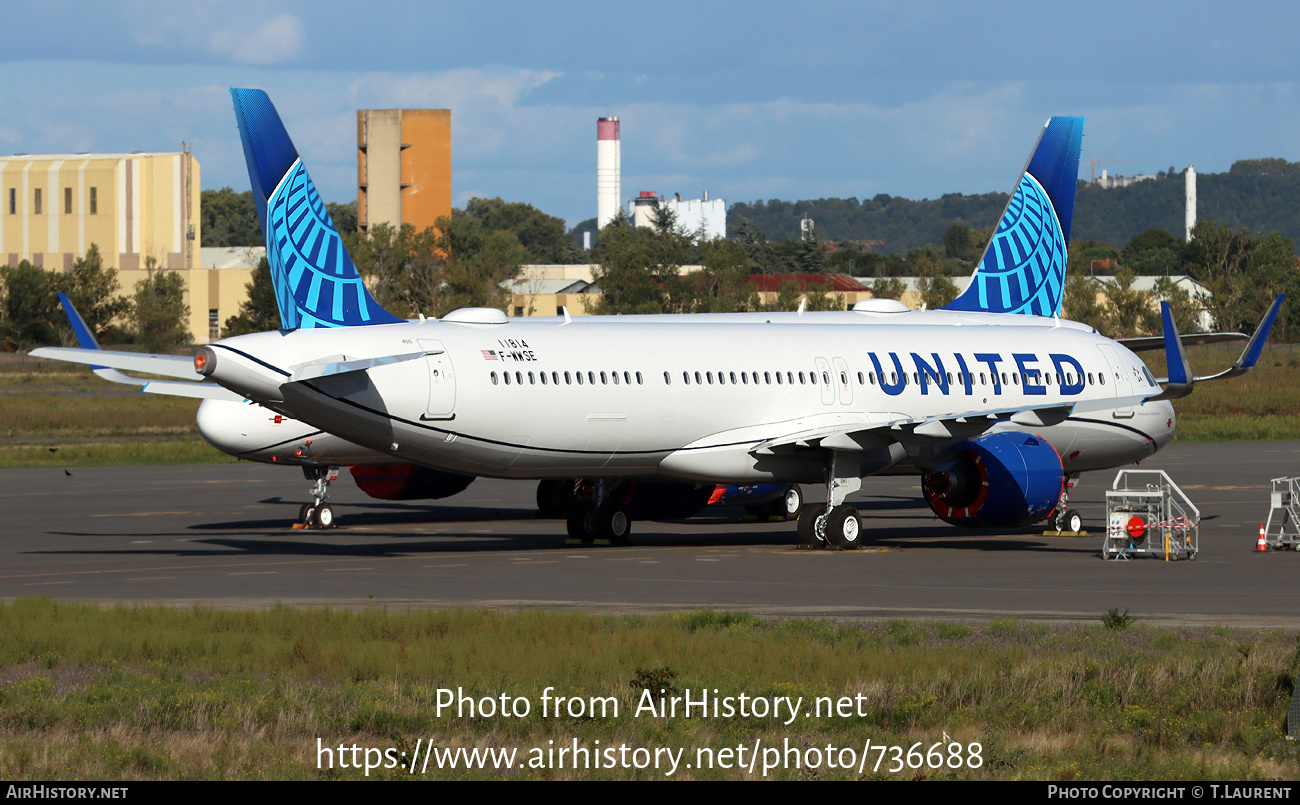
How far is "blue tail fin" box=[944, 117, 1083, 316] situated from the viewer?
43312mm

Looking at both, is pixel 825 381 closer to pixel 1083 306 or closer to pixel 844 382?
pixel 844 382

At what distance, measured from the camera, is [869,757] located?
12492mm

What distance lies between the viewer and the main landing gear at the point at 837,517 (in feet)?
101

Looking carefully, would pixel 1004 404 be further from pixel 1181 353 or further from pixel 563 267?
pixel 563 267

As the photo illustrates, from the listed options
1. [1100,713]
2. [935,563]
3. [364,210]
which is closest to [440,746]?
[1100,713]

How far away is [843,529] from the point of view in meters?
30.6

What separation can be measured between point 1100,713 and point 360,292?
18.2 m

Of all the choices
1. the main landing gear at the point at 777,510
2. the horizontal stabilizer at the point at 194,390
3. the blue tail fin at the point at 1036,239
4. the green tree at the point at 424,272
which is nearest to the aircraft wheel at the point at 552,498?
the main landing gear at the point at 777,510

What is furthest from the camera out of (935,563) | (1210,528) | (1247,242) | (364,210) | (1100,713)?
(1247,242)

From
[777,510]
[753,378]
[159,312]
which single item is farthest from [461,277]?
[753,378]

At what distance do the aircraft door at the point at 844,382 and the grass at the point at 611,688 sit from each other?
44.8ft

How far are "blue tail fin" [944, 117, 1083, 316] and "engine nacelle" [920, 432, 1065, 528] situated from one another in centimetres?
1190

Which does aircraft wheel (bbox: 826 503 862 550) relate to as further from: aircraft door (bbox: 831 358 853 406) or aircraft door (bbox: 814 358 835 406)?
aircraft door (bbox: 831 358 853 406)

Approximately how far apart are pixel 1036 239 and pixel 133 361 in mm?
24644
